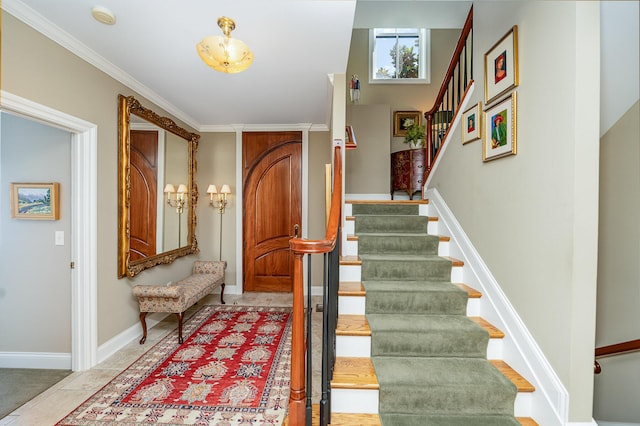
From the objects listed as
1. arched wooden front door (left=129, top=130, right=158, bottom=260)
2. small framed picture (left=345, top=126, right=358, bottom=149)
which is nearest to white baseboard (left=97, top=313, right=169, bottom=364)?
arched wooden front door (left=129, top=130, right=158, bottom=260)

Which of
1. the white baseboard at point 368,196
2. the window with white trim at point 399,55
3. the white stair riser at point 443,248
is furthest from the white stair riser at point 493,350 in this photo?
the window with white trim at point 399,55

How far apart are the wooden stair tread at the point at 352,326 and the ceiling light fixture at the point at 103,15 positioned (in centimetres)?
260

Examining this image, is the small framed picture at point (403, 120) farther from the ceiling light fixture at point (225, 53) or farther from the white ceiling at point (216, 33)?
the ceiling light fixture at point (225, 53)

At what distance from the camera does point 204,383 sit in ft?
7.34

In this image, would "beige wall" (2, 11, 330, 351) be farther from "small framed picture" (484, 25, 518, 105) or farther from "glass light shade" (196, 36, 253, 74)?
"small framed picture" (484, 25, 518, 105)

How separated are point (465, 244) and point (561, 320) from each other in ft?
3.32

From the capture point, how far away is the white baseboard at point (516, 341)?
1.41 meters

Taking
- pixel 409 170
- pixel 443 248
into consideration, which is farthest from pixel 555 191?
pixel 409 170

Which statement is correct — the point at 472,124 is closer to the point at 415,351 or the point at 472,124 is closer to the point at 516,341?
the point at 516,341

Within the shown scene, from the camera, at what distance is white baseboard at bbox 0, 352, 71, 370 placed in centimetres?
246

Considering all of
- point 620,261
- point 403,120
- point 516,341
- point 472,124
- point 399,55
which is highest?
point 399,55

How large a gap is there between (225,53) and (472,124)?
1.90m

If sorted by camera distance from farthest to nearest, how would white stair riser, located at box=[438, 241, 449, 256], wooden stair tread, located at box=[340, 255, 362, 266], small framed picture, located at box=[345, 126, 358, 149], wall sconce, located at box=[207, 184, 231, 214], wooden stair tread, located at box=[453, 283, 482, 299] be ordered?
wall sconce, located at box=[207, 184, 231, 214] → small framed picture, located at box=[345, 126, 358, 149] → white stair riser, located at box=[438, 241, 449, 256] → wooden stair tread, located at box=[340, 255, 362, 266] → wooden stair tread, located at box=[453, 283, 482, 299]

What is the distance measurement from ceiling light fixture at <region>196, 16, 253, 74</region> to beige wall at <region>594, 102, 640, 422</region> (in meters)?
2.30
